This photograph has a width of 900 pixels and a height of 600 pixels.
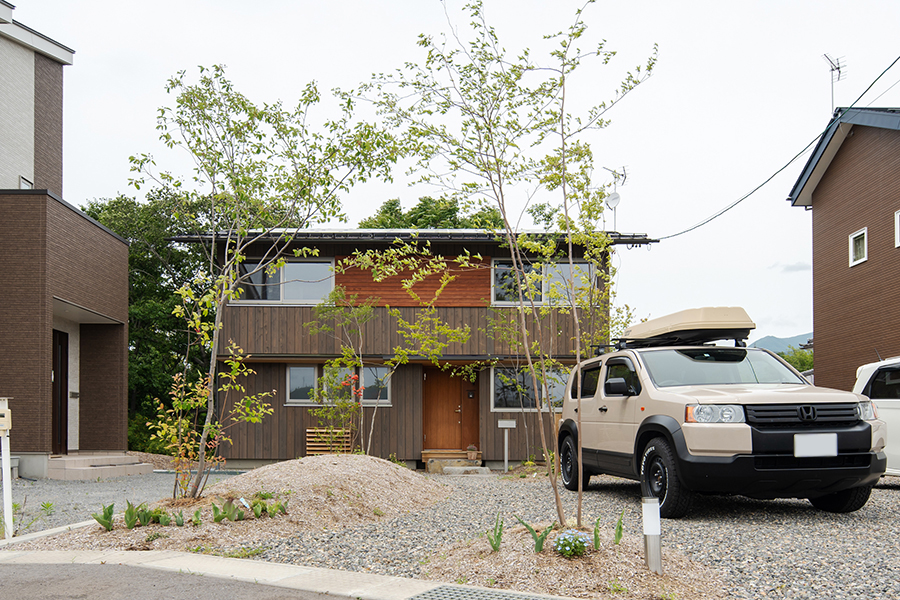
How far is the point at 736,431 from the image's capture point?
269 inches

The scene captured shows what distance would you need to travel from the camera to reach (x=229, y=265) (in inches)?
333

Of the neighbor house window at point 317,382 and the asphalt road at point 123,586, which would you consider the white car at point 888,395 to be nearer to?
the asphalt road at point 123,586

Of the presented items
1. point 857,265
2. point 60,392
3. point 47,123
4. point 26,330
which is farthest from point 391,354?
point 857,265

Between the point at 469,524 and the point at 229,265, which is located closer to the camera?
the point at 469,524

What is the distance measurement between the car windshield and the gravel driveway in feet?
4.29

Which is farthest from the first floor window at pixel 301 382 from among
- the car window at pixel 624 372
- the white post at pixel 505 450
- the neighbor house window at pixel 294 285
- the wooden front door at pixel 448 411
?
the car window at pixel 624 372

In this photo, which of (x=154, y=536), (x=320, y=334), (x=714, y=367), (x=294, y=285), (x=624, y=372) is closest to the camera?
(x=154, y=536)

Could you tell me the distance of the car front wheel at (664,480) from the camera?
7.07 meters

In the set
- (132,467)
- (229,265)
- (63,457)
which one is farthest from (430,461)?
(229,265)

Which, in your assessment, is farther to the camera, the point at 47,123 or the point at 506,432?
the point at 47,123

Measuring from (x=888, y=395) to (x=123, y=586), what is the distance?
9556 mm

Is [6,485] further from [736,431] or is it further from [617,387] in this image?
[736,431]

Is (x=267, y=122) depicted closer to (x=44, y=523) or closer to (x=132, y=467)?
(x=44, y=523)

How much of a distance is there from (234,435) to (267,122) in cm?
1044
